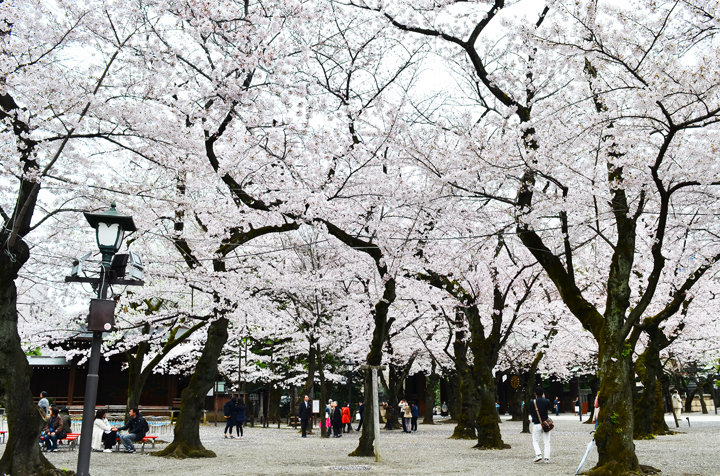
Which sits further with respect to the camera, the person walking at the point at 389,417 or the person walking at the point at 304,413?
the person walking at the point at 389,417

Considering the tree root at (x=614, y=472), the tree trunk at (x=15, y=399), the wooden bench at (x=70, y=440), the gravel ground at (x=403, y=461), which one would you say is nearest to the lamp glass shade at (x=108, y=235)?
the tree trunk at (x=15, y=399)

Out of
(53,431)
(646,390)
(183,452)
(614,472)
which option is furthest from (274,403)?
(614,472)

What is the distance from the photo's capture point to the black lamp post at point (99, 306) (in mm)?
6190

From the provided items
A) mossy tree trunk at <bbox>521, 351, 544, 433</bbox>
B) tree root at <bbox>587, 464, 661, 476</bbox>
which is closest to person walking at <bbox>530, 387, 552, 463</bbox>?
tree root at <bbox>587, 464, 661, 476</bbox>

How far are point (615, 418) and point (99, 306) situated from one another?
7558 mm

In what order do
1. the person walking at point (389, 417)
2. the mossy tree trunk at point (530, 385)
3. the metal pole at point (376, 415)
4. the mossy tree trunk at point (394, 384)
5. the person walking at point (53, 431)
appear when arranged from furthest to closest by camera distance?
the mossy tree trunk at point (394, 384) < the person walking at point (389, 417) < the mossy tree trunk at point (530, 385) < the person walking at point (53, 431) < the metal pole at point (376, 415)

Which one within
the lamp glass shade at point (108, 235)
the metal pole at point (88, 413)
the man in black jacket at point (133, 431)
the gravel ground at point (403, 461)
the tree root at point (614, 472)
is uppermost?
the lamp glass shade at point (108, 235)

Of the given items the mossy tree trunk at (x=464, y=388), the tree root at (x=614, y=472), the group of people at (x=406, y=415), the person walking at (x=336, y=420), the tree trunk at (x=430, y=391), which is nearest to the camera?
the tree root at (x=614, y=472)

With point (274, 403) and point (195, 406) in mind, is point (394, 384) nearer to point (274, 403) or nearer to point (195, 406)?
point (274, 403)

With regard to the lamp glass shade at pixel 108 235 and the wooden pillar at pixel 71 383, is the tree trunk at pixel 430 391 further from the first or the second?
the lamp glass shade at pixel 108 235

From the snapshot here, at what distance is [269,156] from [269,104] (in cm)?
118

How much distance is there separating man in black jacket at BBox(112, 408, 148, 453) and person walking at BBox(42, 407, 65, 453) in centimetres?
139

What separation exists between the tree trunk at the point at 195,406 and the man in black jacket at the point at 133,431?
5.89ft

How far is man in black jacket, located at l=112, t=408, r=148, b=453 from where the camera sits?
580 inches
